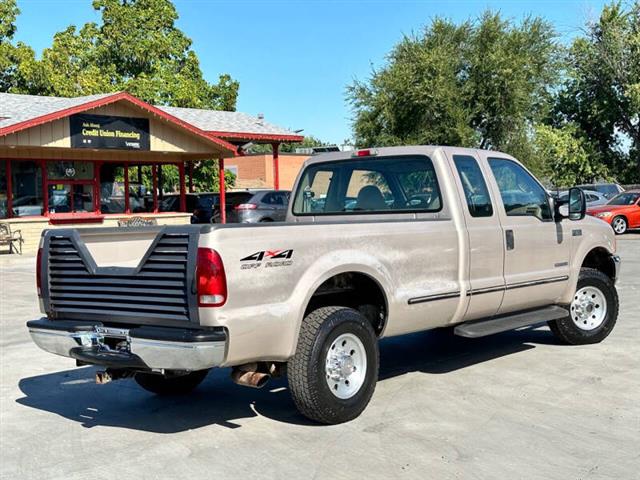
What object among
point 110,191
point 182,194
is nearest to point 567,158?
point 182,194

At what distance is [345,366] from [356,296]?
0.73m

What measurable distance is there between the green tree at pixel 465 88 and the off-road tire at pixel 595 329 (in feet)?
86.3

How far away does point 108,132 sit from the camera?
23.3 metres

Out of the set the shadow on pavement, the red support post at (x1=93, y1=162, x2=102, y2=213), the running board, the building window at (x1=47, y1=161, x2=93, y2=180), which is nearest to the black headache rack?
the shadow on pavement

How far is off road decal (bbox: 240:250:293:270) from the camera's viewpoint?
4.65 meters

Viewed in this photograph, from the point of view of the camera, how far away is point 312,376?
5.02 meters

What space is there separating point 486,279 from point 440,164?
108 centimetres

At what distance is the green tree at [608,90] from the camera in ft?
125

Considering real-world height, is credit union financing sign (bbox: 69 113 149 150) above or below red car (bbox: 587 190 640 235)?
above

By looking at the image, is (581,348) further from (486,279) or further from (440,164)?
(440,164)

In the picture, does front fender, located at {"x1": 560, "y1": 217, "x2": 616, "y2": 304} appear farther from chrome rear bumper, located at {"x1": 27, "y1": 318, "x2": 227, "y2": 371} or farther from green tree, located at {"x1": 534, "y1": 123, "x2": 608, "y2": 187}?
green tree, located at {"x1": 534, "y1": 123, "x2": 608, "y2": 187}

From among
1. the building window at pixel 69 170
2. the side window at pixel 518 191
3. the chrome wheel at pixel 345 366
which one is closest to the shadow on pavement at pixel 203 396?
the chrome wheel at pixel 345 366

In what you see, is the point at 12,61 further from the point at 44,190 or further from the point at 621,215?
the point at 621,215

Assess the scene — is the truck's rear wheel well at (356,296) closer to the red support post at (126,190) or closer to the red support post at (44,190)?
the red support post at (44,190)
